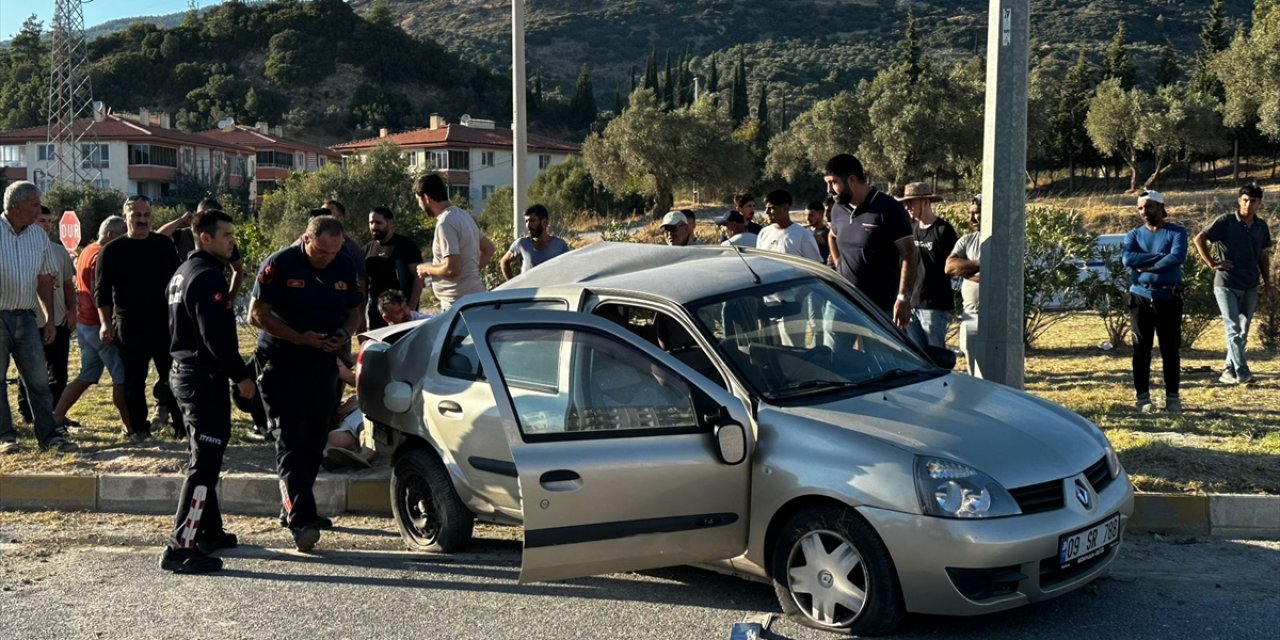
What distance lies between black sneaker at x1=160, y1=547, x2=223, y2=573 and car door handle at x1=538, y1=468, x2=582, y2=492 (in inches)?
89.2

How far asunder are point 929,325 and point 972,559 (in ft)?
16.9

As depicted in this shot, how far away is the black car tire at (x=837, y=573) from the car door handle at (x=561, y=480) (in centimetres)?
90

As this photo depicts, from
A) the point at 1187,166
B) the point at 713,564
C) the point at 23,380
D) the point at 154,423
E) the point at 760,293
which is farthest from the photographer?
the point at 1187,166

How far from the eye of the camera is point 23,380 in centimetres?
866

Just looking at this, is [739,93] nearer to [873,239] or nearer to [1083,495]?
[873,239]

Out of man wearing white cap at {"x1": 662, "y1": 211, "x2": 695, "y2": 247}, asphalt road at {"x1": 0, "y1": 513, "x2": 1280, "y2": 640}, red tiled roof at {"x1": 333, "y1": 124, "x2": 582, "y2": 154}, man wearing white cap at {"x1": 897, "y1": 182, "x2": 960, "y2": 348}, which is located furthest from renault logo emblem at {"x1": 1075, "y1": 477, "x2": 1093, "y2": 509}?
red tiled roof at {"x1": 333, "y1": 124, "x2": 582, "y2": 154}

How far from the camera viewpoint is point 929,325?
9.50 meters

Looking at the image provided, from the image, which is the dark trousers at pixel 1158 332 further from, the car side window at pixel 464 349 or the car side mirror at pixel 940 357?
the car side window at pixel 464 349

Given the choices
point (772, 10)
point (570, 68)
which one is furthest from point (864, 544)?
point (772, 10)

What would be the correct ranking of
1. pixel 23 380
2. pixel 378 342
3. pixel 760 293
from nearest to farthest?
pixel 760 293 < pixel 378 342 < pixel 23 380

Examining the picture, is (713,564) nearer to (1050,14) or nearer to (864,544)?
(864,544)

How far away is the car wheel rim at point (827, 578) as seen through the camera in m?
4.80

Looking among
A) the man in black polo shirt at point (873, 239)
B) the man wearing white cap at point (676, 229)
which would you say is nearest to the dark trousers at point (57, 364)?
the man wearing white cap at point (676, 229)

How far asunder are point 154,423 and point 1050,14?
14038cm
